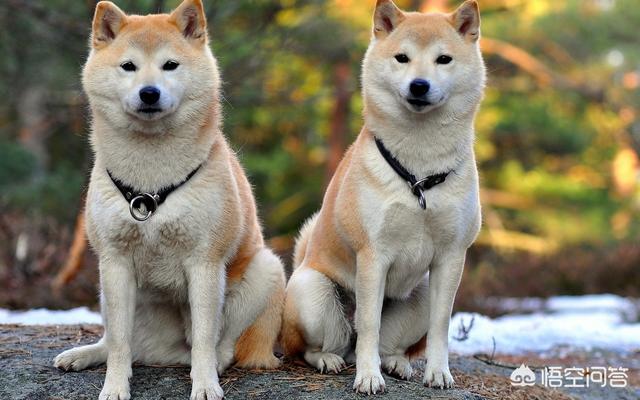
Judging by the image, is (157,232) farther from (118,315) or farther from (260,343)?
(260,343)

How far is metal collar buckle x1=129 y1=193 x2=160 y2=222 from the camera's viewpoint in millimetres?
3346

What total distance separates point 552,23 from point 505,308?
28.0 feet

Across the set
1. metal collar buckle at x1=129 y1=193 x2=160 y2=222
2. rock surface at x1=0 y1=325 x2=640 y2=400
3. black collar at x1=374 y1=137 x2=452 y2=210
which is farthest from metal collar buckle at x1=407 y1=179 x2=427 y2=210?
metal collar buckle at x1=129 y1=193 x2=160 y2=222

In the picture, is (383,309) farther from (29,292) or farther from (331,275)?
(29,292)

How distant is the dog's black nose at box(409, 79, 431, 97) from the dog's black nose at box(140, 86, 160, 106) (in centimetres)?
113

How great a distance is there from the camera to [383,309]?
4.06 meters

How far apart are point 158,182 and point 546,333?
453cm

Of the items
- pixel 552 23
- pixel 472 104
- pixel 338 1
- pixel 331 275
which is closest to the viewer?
pixel 472 104

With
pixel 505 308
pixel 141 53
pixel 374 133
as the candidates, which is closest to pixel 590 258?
pixel 505 308

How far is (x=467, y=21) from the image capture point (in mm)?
3732

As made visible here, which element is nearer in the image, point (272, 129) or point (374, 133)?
point (374, 133)

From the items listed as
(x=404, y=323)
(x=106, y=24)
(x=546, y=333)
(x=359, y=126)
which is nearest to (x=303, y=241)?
(x=404, y=323)

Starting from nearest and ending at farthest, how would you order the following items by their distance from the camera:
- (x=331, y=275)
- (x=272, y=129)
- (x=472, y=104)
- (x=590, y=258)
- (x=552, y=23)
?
(x=472, y=104) → (x=331, y=275) → (x=590, y=258) → (x=552, y=23) → (x=272, y=129)

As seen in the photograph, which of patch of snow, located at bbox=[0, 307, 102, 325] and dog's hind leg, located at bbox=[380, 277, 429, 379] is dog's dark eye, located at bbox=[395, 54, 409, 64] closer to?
dog's hind leg, located at bbox=[380, 277, 429, 379]
